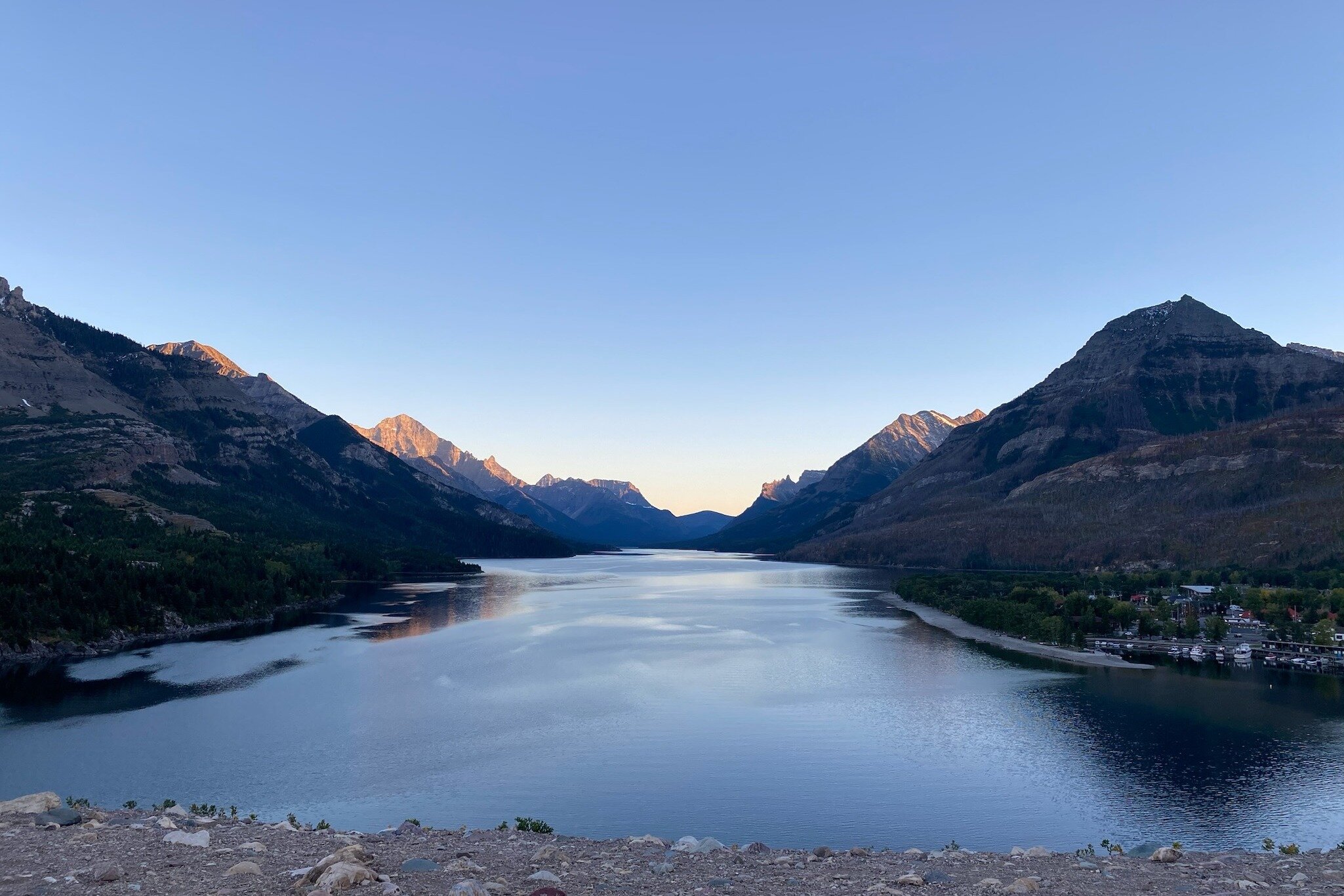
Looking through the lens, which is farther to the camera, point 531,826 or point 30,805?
point 531,826

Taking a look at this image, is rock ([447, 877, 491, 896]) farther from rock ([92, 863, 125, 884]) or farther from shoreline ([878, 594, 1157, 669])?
shoreline ([878, 594, 1157, 669])

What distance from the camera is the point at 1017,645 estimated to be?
12925cm

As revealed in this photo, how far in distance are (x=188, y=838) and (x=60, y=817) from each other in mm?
7003

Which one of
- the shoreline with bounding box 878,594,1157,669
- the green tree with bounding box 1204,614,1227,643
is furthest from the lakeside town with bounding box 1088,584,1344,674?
the shoreline with bounding box 878,594,1157,669

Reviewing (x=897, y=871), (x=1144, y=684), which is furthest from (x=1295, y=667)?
(x=897, y=871)

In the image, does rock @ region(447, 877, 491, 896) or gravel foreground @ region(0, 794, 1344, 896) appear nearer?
rock @ region(447, 877, 491, 896)

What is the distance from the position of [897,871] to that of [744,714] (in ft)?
160

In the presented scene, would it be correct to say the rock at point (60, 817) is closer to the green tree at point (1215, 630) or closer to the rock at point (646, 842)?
the rock at point (646, 842)

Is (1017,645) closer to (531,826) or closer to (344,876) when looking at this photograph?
(531,826)

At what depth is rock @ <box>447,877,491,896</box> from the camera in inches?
886

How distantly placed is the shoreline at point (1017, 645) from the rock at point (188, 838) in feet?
366

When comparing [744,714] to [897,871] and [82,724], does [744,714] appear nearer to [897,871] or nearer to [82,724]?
[897,871]

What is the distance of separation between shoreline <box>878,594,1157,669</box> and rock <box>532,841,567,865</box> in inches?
4056

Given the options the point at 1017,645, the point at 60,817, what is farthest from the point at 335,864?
the point at 1017,645
